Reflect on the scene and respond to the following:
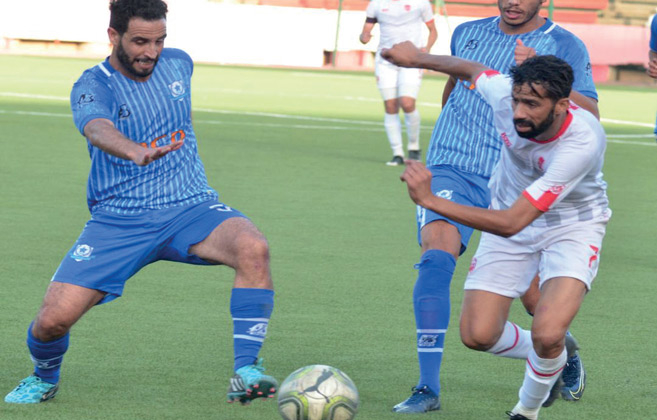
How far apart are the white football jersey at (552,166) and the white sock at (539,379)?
0.61 m

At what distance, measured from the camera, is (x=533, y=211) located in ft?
16.7

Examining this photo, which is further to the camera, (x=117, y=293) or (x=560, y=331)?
(x=117, y=293)

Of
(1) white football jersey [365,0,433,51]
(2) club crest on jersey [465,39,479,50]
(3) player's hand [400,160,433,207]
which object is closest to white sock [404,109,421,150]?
(1) white football jersey [365,0,433,51]

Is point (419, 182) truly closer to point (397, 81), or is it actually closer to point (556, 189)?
point (556, 189)

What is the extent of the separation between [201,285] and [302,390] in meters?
3.14

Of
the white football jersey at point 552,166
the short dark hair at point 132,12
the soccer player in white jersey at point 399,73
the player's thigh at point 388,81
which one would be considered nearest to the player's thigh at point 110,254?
the short dark hair at point 132,12

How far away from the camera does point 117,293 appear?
549cm

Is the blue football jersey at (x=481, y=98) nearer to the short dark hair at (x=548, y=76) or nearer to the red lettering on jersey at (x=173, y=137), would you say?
the short dark hair at (x=548, y=76)

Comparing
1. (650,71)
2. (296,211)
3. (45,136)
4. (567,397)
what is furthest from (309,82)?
(567,397)

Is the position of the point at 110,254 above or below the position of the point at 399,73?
above

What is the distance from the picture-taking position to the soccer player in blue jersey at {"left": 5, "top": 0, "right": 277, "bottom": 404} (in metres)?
5.30

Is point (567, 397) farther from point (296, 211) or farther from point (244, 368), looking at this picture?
point (296, 211)

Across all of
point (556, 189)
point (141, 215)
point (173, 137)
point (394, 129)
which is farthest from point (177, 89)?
point (394, 129)

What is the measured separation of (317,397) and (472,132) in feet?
6.22
